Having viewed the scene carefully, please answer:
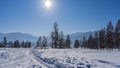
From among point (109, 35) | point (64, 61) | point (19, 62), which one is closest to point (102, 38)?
point (109, 35)

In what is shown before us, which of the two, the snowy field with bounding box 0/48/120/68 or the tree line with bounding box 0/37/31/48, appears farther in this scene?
the tree line with bounding box 0/37/31/48

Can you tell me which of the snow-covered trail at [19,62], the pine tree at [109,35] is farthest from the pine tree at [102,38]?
the snow-covered trail at [19,62]

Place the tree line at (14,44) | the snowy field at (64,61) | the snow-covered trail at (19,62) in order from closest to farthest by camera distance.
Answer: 1. the snowy field at (64,61)
2. the snow-covered trail at (19,62)
3. the tree line at (14,44)

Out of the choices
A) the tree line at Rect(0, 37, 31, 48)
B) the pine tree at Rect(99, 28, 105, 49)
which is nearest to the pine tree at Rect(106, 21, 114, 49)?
the pine tree at Rect(99, 28, 105, 49)

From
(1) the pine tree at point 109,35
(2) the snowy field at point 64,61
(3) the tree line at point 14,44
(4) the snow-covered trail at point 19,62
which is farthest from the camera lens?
(3) the tree line at point 14,44

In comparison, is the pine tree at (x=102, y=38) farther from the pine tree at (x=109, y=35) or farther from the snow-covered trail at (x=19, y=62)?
the snow-covered trail at (x=19, y=62)

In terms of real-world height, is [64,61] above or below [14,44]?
below

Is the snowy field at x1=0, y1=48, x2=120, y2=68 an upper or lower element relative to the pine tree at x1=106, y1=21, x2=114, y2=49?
lower

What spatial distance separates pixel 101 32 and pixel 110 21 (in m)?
6.02

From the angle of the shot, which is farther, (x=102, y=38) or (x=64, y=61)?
(x=102, y=38)

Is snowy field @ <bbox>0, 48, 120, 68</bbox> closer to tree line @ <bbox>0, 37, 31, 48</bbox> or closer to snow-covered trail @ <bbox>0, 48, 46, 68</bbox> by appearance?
snow-covered trail @ <bbox>0, 48, 46, 68</bbox>

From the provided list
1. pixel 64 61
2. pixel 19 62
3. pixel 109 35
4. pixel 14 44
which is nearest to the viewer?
pixel 64 61

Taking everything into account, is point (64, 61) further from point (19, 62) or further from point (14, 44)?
point (14, 44)

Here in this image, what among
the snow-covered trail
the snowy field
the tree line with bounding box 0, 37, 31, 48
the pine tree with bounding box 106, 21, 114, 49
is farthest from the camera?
the tree line with bounding box 0, 37, 31, 48
